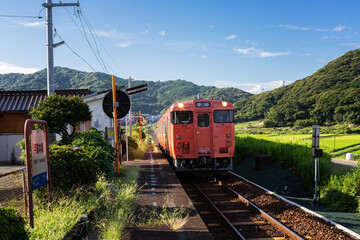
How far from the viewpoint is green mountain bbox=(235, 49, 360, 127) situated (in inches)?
1986

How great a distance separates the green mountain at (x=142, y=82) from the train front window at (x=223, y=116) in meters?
99.3

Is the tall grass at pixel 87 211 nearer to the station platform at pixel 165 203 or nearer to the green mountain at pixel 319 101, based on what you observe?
the station platform at pixel 165 203

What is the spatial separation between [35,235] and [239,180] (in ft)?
34.2

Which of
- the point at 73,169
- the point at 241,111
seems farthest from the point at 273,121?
the point at 73,169

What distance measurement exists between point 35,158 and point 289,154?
39.4 ft

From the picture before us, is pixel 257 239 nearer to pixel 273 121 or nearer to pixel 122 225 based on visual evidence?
pixel 122 225

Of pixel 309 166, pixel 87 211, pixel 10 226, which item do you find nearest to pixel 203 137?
pixel 309 166

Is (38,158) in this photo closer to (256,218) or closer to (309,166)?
(256,218)

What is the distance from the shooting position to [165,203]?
7.70 metres

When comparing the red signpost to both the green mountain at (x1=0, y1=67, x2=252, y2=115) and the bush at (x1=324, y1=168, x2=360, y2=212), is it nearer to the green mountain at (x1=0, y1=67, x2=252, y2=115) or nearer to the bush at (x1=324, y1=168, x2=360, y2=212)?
the bush at (x1=324, y1=168, x2=360, y2=212)

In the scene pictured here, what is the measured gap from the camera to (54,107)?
39.8 ft

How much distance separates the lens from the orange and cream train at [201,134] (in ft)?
42.1

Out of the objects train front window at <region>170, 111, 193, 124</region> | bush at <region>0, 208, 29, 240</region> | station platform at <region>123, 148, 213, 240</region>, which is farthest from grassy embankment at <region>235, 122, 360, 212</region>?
bush at <region>0, 208, 29, 240</region>

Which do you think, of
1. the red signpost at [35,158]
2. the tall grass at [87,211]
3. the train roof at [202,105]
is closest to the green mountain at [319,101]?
the train roof at [202,105]
